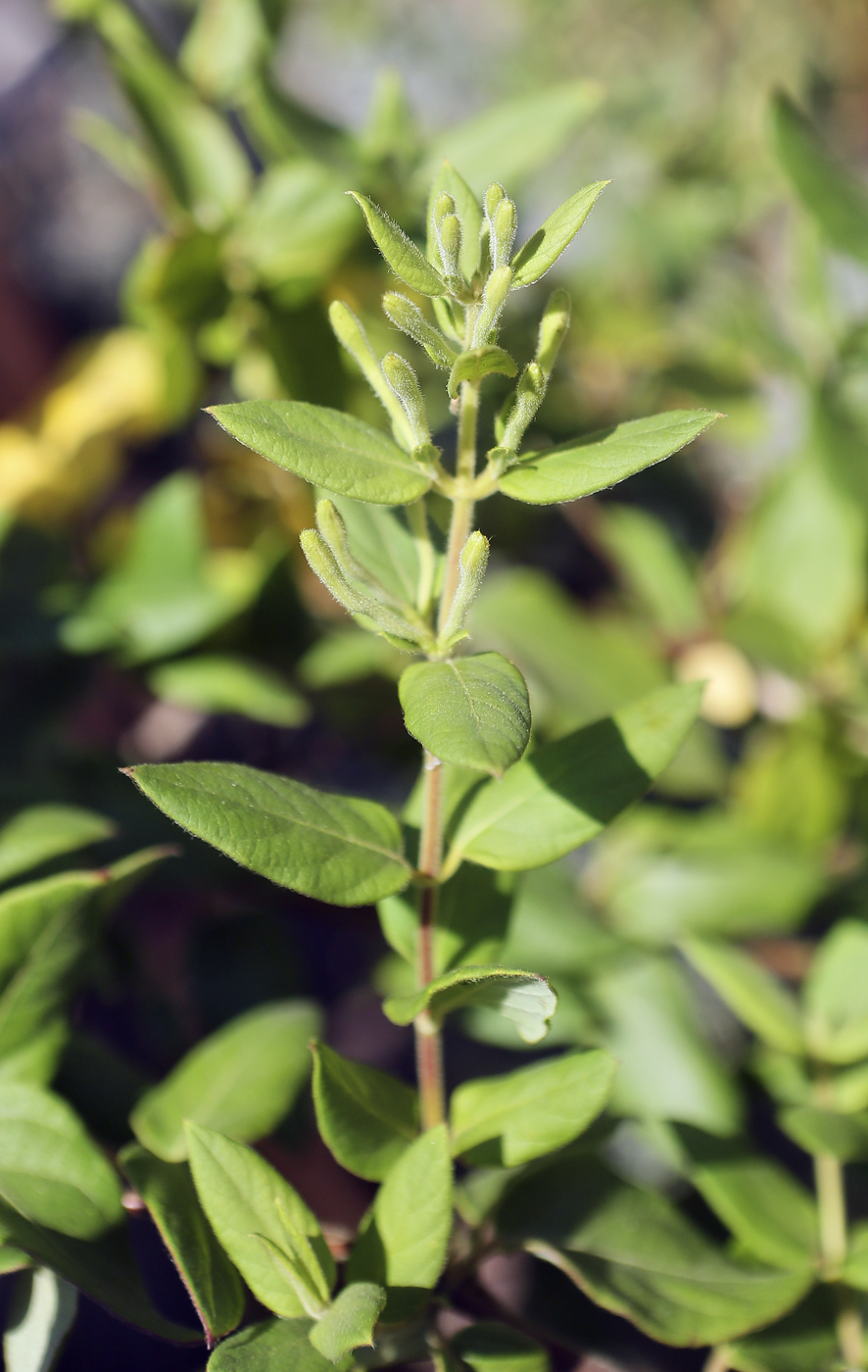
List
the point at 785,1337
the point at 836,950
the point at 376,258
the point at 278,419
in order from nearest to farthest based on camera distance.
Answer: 1. the point at 278,419
2. the point at 785,1337
3. the point at 836,950
4. the point at 376,258

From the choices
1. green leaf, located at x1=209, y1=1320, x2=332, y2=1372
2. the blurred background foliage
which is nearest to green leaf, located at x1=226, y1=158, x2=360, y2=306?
the blurred background foliage

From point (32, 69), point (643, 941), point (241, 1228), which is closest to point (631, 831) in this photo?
point (643, 941)

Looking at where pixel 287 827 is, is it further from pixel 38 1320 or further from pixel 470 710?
pixel 38 1320

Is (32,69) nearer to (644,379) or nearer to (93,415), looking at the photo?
(93,415)

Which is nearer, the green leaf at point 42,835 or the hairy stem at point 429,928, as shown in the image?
the hairy stem at point 429,928

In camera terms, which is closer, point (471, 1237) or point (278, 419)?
point (278, 419)

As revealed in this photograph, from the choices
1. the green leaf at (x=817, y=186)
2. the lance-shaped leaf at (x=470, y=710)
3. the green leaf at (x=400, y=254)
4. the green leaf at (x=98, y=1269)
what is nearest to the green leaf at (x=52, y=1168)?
the green leaf at (x=98, y=1269)

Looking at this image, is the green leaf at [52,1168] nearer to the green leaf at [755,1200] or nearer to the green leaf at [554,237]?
the green leaf at [755,1200]
